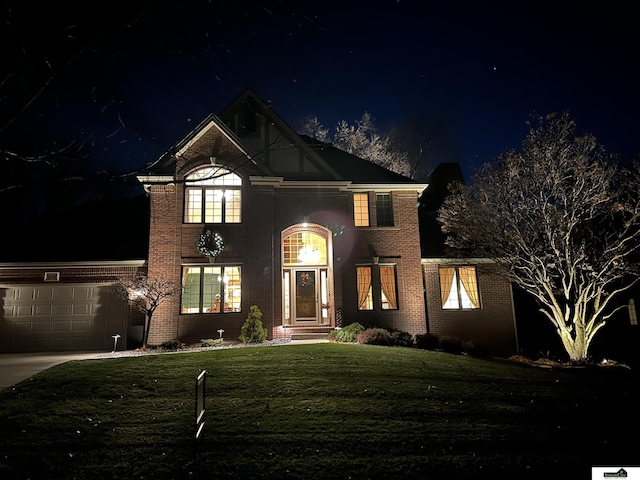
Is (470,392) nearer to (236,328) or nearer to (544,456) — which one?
(544,456)

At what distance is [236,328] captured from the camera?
15.0 metres

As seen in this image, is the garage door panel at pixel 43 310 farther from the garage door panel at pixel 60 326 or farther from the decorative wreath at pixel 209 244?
the decorative wreath at pixel 209 244

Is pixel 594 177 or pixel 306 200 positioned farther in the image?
pixel 306 200

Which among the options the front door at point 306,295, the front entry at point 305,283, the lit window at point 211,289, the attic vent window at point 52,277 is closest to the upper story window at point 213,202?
the lit window at point 211,289

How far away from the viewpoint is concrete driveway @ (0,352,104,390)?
956cm

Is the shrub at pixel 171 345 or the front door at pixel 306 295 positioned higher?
the front door at pixel 306 295

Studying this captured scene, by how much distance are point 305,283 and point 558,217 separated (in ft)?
31.4

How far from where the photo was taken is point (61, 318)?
15.4 m

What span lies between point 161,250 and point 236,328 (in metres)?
4.03

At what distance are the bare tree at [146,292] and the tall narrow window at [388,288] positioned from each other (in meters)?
7.87

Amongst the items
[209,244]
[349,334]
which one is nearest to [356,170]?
[209,244]

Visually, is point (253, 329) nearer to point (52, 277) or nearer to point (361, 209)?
point (361, 209)

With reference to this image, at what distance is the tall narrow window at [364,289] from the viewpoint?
1661cm

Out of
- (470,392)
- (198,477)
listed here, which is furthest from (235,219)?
(198,477)
